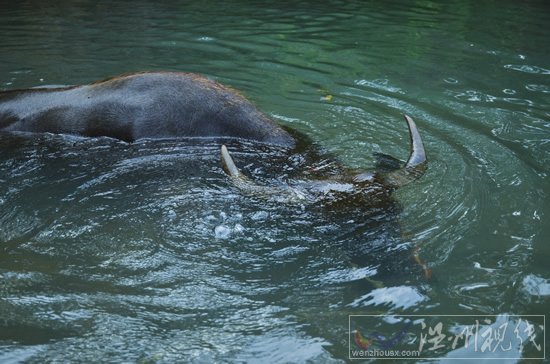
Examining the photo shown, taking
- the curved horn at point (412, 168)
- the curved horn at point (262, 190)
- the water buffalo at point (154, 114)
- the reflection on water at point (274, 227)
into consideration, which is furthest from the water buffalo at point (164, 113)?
the curved horn at point (412, 168)

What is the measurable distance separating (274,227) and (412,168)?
1135 mm

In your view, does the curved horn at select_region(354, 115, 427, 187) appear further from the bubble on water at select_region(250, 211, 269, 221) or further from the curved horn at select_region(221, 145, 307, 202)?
the bubble on water at select_region(250, 211, 269, 221)

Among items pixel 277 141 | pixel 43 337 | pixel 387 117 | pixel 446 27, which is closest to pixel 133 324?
pixel 43 337

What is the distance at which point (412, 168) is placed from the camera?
4.73 metres

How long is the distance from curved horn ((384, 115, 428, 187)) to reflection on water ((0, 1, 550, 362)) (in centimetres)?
19

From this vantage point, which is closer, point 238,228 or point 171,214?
point 238,228

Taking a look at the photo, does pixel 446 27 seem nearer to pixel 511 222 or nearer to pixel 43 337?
pixel 511 222

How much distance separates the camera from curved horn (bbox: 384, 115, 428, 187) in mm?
4613

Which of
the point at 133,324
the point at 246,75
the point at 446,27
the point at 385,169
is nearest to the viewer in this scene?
the point at 133,324

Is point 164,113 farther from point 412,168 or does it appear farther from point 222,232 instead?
point 412,168

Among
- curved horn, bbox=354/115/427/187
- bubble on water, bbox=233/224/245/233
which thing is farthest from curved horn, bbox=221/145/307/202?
curved horn, bbox=354/115/427/187

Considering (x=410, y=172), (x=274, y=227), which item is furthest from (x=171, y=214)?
(x=410, y=172)

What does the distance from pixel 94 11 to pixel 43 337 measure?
10.1m

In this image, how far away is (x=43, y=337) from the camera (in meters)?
3.33
